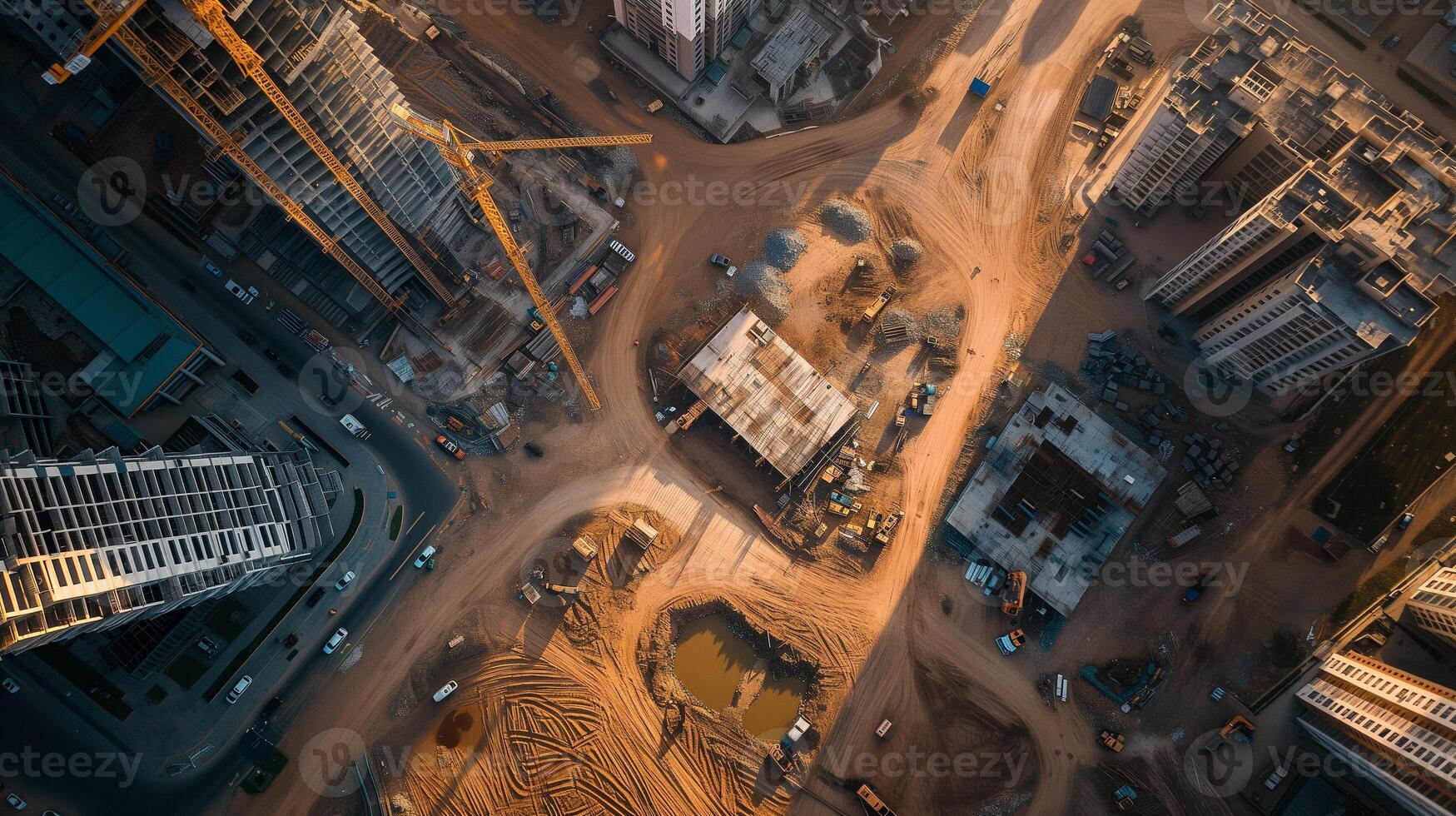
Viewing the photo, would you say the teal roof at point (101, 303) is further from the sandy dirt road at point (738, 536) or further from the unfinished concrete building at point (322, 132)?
the sandy dirt road at point (738, 536)

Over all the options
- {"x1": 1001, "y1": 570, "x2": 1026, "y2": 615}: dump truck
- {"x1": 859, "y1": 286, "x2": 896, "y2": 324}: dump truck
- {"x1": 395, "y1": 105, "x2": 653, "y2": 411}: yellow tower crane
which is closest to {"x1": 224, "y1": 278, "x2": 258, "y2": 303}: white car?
{"x1": 395, "y1": 105, "x2": 653, "y2": 411}: yellow tower crane

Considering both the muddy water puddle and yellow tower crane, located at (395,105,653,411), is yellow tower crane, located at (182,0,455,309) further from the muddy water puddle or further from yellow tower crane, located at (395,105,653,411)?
the muddy water puddle

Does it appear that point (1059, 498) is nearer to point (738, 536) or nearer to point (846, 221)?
point (738, 536)

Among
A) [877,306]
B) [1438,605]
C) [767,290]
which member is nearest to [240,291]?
[767,290]

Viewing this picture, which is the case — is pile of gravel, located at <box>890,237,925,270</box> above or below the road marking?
above

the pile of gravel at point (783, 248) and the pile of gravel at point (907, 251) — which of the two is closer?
the pile of gravel at point (907, 251)

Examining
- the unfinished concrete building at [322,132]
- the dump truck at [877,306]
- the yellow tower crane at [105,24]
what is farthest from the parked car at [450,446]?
the dump truck at [877,306]
